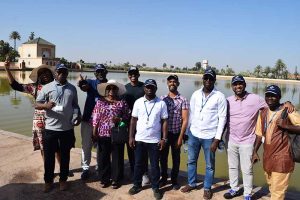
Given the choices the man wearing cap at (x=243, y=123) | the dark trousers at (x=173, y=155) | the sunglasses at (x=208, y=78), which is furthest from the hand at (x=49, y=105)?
the man wearing cap at (x=243, y=123)

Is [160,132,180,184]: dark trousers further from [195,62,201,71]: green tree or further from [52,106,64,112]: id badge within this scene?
[195,62,201,71]: green tree

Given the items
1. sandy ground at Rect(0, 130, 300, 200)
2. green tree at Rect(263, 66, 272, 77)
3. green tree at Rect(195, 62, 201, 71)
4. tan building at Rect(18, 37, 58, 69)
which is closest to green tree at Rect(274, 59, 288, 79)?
green tree at Rect(263, 66, 272, 77)

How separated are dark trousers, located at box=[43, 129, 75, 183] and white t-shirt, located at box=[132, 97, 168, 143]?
1.09 meters

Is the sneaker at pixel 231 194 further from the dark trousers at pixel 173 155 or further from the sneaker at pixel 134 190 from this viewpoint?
the sneaker at pixel 134 190

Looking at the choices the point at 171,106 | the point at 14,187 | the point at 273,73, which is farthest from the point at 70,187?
the point at 273,73

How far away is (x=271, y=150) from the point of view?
3.93m

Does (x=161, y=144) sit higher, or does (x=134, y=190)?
(x=161, y=144)

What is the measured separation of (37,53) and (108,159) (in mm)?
73500

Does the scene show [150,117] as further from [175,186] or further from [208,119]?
[175,186]

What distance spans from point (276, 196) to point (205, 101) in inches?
62.6

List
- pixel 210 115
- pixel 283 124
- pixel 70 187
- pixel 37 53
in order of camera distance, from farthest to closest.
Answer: pixel 37 53, pixel 70 187, pixel 210 115, pixel 283 124

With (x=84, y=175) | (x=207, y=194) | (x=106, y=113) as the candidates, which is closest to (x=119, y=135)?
(x=106, y=113)

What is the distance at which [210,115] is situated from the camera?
451cm

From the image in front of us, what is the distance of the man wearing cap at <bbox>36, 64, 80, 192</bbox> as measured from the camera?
4.50 meters
